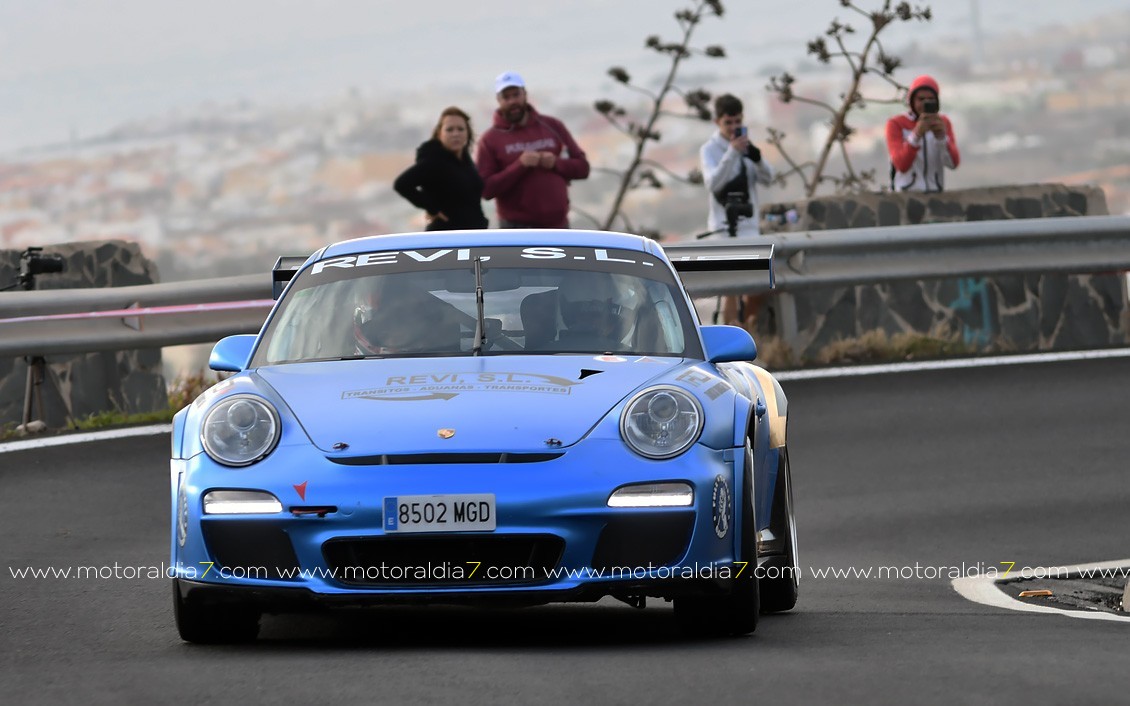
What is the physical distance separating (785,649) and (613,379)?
Result: 1.03 metres

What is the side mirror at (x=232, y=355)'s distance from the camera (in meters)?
7.57

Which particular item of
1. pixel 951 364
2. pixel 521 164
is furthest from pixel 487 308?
pixel 951 364

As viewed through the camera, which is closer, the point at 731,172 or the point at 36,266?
the point at 36,266

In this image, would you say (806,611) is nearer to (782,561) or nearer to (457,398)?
(782,561)

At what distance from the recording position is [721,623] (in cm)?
690

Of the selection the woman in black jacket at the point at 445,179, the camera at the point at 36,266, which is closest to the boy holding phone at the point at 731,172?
the woman in black jacket at the point at 445,179

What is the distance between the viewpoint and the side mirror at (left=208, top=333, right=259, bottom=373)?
24.8ft

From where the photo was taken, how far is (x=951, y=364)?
50.3 ft

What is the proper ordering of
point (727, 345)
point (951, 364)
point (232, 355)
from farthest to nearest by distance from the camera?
Result: 1. point (951, 364)
2. point (232, 355)
3. point (727, 345)

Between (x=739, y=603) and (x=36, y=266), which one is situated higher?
(x=36, y=266)

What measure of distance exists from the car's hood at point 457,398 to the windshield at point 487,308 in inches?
8.2

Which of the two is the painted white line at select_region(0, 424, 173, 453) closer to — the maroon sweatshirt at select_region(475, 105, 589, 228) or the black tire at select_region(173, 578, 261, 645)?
the maroon sweatshirt at select_region(475, 105, 589, 228)

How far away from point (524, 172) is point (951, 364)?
3.24m

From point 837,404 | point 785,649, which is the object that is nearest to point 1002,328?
point 837,404
